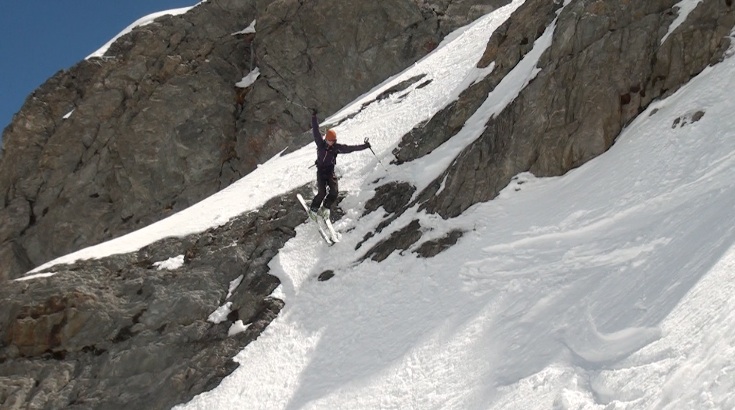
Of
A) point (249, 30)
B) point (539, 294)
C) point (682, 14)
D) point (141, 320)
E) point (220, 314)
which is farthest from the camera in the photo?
point (249, 30)

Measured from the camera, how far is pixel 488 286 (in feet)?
34.1

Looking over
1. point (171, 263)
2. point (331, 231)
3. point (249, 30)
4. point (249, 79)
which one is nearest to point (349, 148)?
point (331, 231)

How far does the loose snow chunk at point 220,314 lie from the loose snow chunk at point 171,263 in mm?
2166

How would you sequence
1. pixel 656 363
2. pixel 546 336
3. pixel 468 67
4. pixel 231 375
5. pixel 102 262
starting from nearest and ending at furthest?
pixel 656 363 < pixel 546 336 < pixel 231 375 < pixel 102 262 < pixel 468 67

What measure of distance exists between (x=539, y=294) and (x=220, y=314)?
777 cm

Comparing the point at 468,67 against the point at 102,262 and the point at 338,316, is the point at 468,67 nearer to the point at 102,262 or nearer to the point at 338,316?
the point at 338,316

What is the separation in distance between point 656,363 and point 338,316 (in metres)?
7.25

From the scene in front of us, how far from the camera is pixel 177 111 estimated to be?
34281mm

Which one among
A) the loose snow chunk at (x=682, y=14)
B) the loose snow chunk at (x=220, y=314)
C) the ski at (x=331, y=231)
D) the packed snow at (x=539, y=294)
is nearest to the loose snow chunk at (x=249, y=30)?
the packed snow at (x=539, y=294)

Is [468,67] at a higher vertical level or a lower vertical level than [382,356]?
higher

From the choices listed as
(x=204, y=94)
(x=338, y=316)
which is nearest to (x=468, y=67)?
(x=338, y=316)

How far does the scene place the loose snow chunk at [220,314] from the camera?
14047 millimetres

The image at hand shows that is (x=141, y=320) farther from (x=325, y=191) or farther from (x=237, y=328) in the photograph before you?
(x=325, y=191)

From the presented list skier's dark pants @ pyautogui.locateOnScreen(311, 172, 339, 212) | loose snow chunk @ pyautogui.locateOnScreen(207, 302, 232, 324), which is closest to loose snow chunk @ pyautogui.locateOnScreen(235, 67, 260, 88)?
skier's dark pants @ pyautogui.locateOnScreen(311, 172, 339, 212)
